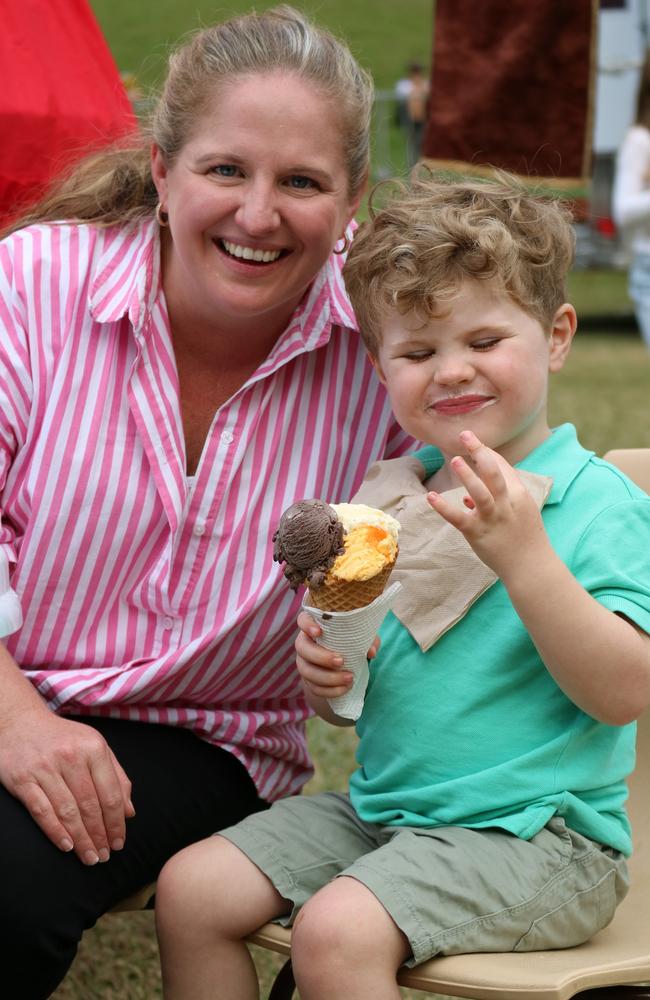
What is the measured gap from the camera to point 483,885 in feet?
6.30

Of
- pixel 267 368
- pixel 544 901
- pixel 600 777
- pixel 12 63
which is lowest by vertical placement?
pixel 544 901

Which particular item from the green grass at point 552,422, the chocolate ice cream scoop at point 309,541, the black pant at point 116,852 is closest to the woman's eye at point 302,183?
the chocolate ice cream scoop at point 309,541

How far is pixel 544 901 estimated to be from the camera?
194cm

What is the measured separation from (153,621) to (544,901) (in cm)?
87

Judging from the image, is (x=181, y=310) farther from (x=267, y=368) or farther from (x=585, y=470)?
(x=585, y=470)

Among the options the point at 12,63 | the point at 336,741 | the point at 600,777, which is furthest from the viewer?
the point at 336,741

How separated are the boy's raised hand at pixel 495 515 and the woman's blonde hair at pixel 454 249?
320mm

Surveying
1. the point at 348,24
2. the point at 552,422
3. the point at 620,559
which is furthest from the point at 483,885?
the point at 348,24

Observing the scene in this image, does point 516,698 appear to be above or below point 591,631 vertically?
below

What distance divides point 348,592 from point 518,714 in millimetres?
346

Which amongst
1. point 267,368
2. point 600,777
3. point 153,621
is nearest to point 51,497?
point 153,621

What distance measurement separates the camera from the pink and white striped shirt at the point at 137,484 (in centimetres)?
241

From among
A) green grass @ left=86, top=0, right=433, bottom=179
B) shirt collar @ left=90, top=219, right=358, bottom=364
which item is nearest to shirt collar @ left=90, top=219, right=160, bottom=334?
shirt collar @ left=90, top=219, right=358, bottom=364

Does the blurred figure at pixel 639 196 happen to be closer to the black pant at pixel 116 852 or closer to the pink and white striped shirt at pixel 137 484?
the pink and white striped shirt at pixel 137 484
